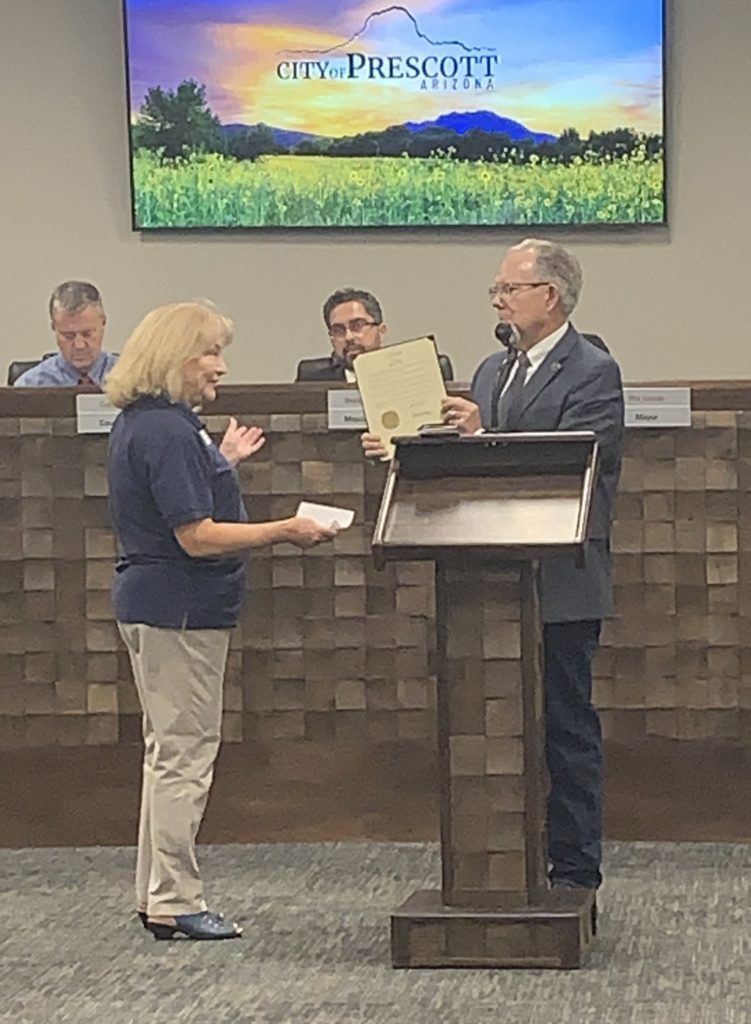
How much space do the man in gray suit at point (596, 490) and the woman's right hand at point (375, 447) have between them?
151 millimetres

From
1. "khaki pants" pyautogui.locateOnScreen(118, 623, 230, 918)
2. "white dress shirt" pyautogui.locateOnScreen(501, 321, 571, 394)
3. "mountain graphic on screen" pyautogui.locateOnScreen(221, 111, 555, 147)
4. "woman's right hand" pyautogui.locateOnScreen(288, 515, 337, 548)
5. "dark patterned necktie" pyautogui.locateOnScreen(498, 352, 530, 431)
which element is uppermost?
"mountain graphic on screen" pyautogui.locateOnScreen(221, 111, 555, 147)

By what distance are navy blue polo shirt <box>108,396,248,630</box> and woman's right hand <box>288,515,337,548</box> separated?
166 millimetres

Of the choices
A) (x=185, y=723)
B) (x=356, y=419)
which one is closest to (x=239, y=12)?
(x=356, y=419)

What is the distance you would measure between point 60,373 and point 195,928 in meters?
2.43

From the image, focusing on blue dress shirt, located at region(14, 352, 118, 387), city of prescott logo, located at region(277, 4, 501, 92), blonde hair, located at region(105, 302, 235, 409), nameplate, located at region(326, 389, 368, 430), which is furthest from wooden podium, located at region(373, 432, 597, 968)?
city of prescott logo, located at region(277, 4, 501, 92)

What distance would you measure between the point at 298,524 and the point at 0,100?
366 cm

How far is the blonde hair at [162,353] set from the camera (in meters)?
4.13

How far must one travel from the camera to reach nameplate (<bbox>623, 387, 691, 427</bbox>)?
16.2 feet

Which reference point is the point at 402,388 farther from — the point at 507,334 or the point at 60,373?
the point at 60,373

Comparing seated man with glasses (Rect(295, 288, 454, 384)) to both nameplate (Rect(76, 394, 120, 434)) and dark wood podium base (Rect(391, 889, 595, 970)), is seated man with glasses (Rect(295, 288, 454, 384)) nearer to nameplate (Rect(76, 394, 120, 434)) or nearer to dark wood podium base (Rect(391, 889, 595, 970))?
nameplate (Rect(76, 394, 120, 434))

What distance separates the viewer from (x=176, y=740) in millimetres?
4195

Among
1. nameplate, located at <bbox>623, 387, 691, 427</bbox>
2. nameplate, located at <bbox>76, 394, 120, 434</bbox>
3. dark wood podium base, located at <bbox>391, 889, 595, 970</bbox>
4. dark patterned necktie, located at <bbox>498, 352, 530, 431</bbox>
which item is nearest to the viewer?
dark wood podium base, located at <bbox>391, 889, 595, 970</bbox>

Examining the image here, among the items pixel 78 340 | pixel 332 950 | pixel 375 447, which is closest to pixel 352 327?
pixel 78 340

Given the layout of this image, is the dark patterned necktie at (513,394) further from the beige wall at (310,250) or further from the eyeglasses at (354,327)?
the beige wall at (310,250)
